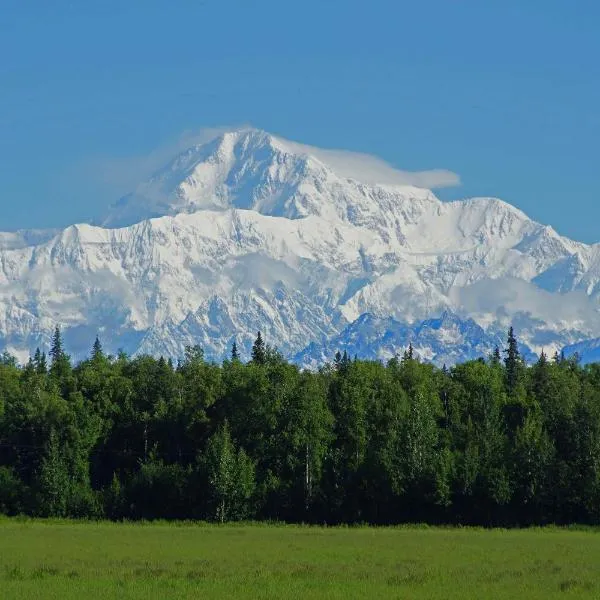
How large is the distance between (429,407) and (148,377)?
2410cm

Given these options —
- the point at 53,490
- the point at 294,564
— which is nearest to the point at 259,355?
the point at 53,490

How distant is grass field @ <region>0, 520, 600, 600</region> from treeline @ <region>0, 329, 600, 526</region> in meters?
13.1

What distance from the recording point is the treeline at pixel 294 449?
9200 cm

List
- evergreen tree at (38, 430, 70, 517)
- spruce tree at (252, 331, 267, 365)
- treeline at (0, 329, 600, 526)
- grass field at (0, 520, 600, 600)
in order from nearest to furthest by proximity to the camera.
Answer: grass field at (0, 520, 600, 600), treeline at (0, 329, 600, 526), evergreen tree at (38, 430, 70, 517), spruce tree at (252, 331, 267, 365)

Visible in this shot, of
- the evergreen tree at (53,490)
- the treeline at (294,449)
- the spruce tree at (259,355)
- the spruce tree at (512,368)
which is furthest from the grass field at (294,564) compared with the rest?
the spruce tree at (259,355)

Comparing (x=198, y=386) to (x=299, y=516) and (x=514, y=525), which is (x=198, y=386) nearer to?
(x=299, y=516)

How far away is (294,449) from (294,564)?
42.4 m

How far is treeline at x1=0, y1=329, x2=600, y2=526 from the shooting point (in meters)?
92.0

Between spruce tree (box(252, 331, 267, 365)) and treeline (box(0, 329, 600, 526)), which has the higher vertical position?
spruce tree (box(252, 331, 267, 365))

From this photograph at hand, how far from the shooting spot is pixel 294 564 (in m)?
55.1

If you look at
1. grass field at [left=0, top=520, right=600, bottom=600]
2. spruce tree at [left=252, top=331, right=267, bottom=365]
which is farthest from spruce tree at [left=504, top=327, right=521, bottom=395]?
grass field at [left=0, top=520, right=600, bottom=600]

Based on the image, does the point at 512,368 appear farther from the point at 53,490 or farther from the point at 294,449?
the point at 53,490

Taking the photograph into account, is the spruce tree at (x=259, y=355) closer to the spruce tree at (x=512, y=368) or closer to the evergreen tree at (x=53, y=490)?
the spruce tree at (x=512, y=368)

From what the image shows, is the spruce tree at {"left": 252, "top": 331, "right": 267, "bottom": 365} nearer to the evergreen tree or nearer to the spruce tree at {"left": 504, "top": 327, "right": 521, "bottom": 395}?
the spruce tree at {"left": 504, "top": 327, "right": 521, "bottom": 395}
